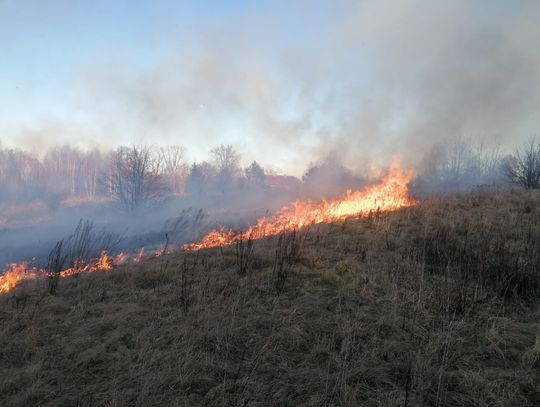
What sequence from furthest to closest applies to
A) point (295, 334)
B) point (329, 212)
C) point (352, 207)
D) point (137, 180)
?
point (137, 180) < point (329, 212) < point (352, 207) < point (295, 334)

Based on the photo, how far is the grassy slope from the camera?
321 cm

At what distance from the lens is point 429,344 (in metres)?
3.68

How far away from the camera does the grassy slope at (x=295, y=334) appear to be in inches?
126

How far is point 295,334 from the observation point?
4.11 metres

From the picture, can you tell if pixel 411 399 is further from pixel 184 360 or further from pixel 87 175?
pixel 87 175

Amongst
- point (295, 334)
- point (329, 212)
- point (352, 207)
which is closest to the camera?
point (295, 334)

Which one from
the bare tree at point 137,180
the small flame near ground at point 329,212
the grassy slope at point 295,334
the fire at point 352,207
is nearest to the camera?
the grassy slope at point 295,334

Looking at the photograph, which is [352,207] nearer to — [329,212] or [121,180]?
[329,212]

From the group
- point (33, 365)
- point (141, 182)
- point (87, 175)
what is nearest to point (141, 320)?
point (33, 365)

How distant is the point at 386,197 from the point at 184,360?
44.0 ft

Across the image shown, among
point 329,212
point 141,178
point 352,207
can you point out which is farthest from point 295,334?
point 141,178

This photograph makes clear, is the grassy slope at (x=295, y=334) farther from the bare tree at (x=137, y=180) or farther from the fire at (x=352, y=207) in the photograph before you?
the bare tree at (x=137, y=180)

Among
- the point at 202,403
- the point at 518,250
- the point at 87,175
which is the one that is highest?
the point at 87,175

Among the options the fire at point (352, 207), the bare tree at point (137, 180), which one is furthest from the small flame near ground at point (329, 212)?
the bare tree at point (137, 180)
